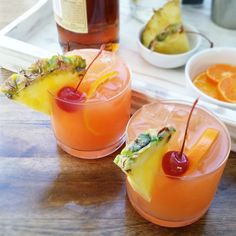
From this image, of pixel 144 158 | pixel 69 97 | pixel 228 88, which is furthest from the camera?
pixel 228 88

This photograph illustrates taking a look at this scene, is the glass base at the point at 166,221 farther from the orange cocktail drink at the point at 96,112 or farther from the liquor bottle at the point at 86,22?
the liquor bottle at the point at 86,22

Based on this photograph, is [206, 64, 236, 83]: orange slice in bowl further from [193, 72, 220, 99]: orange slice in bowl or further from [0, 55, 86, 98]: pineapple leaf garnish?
[0, 55, 86, 98]: pineapple leaf garnish

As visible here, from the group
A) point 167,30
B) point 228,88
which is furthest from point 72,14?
point 228,88

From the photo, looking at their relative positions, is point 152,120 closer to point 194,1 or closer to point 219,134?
point 219,134

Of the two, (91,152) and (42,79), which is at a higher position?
(42,79)

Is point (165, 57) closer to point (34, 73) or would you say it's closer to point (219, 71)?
point (219, 71)

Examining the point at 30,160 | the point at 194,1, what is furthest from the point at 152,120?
the point at 194,1

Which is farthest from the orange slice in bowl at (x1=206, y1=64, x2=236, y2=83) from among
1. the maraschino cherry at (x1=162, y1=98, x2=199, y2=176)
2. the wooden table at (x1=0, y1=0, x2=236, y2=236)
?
the maraschino cherry at (x1=162, y1=98, x2=199, y2=176)
